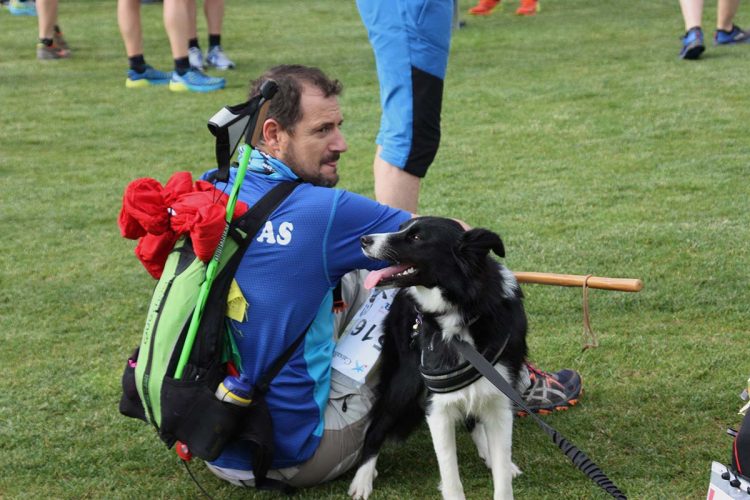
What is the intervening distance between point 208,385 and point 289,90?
3.38 feet

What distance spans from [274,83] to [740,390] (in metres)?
2.16

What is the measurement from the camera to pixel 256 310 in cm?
315

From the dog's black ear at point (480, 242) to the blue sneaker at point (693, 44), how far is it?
277 inches

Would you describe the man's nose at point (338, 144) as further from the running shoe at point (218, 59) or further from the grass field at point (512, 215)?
the running shoe at point (218, 59)

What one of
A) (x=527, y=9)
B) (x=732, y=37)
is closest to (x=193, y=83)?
(x=527, y=9)

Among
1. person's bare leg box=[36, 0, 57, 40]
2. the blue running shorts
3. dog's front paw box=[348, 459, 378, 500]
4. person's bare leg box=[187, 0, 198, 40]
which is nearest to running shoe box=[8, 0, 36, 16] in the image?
person's bare leg box=[36, 0, 57, 40]

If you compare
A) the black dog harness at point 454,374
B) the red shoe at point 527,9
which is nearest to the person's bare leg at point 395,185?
the black dog harness at point 454,374

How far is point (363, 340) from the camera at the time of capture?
11.4ft

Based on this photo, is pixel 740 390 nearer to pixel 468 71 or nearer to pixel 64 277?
pixel 64 277

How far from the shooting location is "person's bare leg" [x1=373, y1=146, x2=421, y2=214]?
4.41 m

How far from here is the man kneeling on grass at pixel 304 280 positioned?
3.14 meters

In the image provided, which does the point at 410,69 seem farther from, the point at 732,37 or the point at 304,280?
the point at 732,37

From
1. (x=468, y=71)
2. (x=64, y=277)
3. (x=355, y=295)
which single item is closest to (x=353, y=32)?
(x=468, y=71)

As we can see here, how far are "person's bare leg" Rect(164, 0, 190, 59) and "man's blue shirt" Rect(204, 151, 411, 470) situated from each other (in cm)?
601
